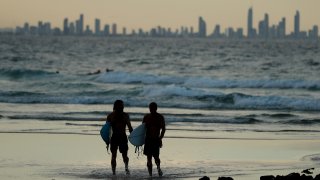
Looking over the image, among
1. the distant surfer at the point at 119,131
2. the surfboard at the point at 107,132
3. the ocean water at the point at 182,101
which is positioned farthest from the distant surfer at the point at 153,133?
the ocean water at the point at 182,101

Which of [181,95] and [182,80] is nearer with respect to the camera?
[181,95]

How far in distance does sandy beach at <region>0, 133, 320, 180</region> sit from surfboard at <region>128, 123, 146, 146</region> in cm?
57

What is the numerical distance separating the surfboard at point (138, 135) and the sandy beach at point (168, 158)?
0.57 metres

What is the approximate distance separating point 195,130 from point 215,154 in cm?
567

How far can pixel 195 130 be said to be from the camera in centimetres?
2583

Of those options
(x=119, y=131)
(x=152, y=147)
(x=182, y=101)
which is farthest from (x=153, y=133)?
(x=182, y=101)

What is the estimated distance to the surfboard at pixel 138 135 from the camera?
57.0ft

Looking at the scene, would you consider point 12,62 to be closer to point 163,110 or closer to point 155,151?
point 163,110

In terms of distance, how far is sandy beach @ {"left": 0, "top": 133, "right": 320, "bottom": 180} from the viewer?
17328mm

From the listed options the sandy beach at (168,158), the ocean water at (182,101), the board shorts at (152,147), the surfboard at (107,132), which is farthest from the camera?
the ocean water at (182,101)

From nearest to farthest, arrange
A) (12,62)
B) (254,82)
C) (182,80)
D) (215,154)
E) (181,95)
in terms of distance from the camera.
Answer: (215,154), (181,95), (254,82), (182,80), (12,62)

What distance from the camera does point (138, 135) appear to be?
17.4 metres

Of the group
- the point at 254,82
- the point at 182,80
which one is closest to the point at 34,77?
the point at 182,80

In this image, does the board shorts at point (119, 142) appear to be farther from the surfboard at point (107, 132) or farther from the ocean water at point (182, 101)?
the ocean water at point (182, 101)
